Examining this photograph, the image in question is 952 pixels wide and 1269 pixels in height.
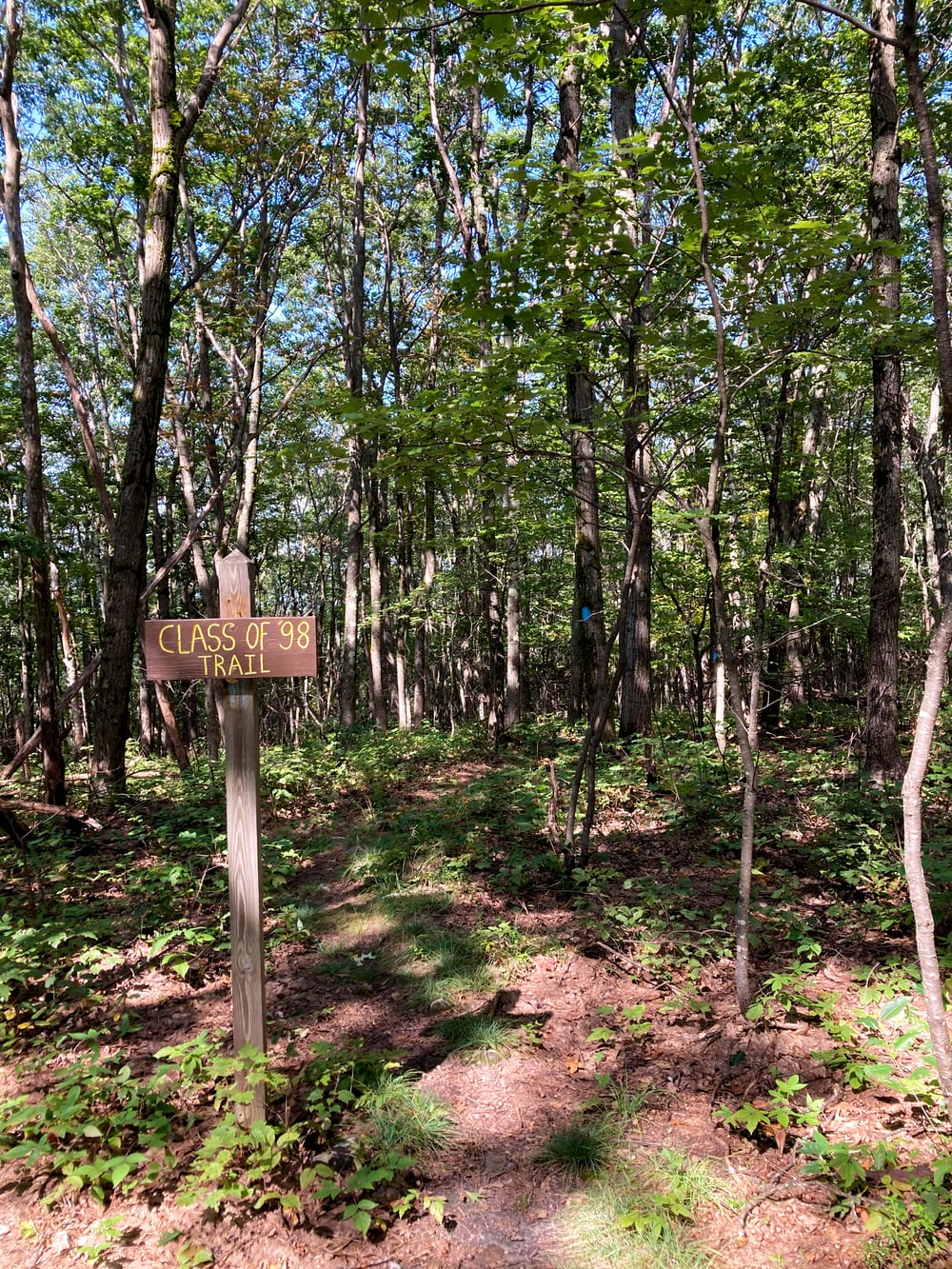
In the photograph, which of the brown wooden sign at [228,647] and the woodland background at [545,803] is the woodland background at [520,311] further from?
the brown wooden sign at [228,647]

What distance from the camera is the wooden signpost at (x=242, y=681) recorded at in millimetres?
2822

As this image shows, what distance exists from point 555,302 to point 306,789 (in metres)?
6.71

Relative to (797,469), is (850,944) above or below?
below

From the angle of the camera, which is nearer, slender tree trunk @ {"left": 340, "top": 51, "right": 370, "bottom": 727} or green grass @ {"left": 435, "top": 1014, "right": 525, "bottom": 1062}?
green grass @ {"left": 435, "top": 1014, "right": 525, "bottom": 1062}

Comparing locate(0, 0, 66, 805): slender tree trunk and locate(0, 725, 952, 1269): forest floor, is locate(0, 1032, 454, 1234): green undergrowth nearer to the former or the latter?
locate(0, 725, 952, 1269): forest floor

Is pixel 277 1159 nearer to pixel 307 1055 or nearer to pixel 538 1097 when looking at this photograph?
pixel 307 1055

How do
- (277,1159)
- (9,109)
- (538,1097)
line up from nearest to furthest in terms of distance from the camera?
1. (277,1159)
2. (538,1097)
3. (9,109)

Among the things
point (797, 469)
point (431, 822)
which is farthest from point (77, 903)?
point (797, 469)

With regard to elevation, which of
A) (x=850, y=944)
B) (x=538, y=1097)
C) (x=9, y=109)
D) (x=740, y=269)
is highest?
(x=9, y=109)

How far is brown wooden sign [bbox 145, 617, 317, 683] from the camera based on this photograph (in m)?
2.82

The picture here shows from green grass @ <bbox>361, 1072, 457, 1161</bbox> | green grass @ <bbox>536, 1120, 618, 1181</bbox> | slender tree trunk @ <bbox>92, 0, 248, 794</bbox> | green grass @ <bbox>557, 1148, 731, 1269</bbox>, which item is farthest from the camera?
slender tree trunk @ <bbox>92, 0, 248, 794</bbox>

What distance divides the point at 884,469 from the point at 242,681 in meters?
6.31

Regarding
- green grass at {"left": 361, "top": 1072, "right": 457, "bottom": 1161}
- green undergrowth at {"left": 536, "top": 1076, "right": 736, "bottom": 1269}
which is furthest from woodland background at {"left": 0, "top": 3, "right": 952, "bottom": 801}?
green grass at {"left": 361, "top": 1072, "right": 457, "bottom": 1161}

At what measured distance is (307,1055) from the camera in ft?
11.5
